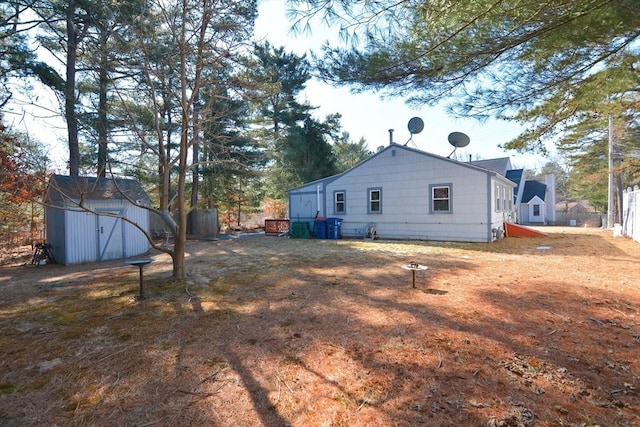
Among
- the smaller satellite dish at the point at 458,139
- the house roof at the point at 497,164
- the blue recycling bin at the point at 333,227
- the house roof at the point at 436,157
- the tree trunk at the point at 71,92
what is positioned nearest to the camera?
the tree trunk at the point at 71,92

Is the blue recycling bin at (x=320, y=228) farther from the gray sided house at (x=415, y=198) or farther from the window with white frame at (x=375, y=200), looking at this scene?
the window with white frame at (x=375, y=200)

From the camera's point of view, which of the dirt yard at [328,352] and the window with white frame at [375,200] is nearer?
the dirt yard at [328,352]

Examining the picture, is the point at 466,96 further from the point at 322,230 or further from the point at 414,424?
the point at 322,230

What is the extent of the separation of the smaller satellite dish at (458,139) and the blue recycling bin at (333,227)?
696 cm

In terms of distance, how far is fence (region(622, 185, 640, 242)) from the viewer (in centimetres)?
1058

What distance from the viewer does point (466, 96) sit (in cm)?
495

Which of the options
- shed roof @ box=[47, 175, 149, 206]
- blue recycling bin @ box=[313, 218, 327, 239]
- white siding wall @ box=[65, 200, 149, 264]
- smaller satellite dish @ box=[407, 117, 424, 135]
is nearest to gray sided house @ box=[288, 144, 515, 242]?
blue recycling bin @ box=[313, 218, 327, 239]

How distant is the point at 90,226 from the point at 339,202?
9.39 m

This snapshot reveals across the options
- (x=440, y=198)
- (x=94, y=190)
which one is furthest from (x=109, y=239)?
(x=440, y=198)

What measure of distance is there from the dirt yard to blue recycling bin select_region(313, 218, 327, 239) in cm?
810

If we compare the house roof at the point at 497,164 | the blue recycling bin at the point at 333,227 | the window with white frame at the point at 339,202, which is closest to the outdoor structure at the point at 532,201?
the house roof at the point at 497,164

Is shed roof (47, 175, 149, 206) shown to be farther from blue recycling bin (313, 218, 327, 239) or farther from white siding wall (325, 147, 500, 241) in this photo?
white siding wall (325, 147, 500, 241)

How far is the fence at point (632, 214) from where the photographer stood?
10582 mm

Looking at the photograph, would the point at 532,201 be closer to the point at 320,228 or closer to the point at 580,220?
the point at 580,220
